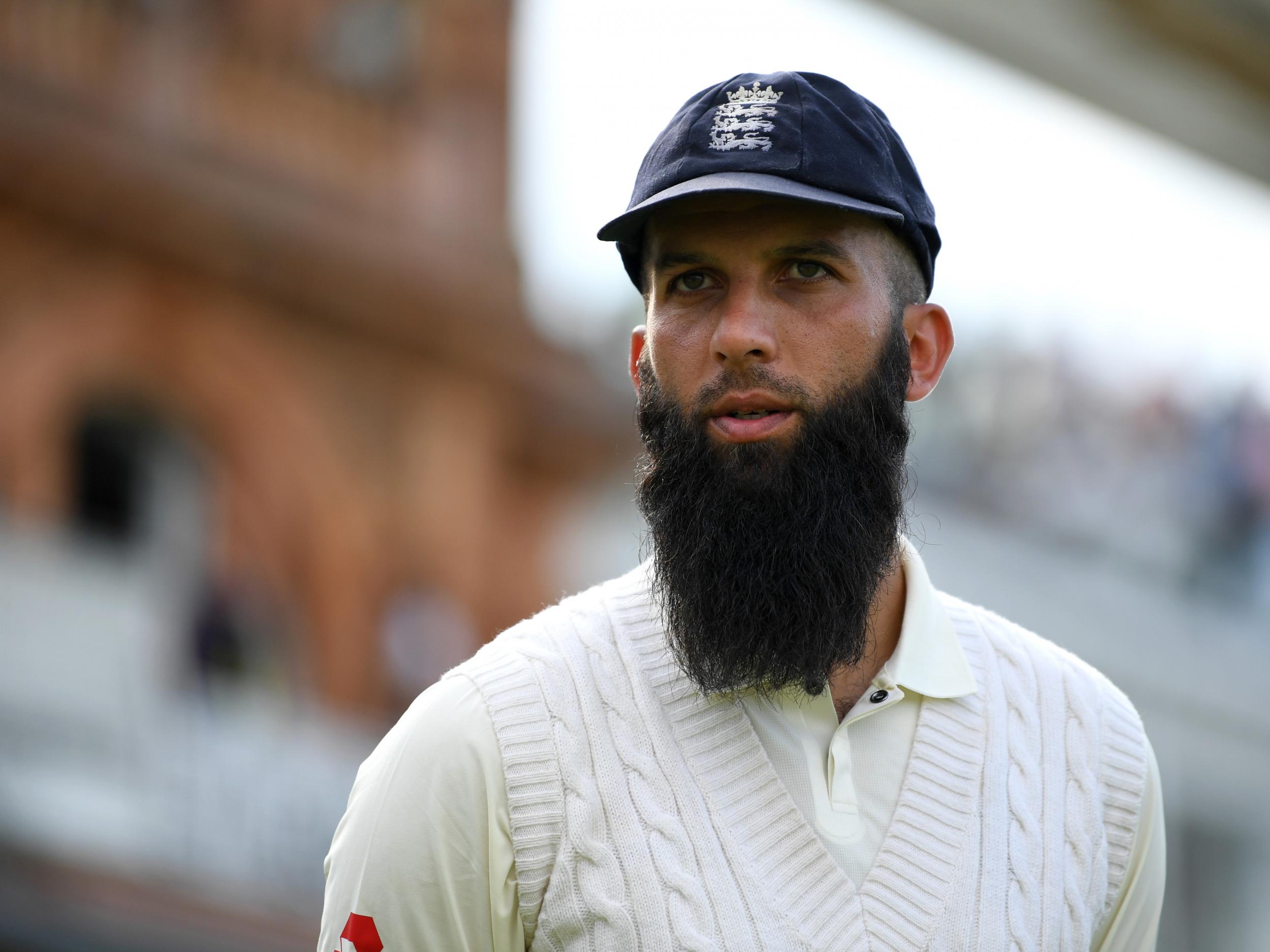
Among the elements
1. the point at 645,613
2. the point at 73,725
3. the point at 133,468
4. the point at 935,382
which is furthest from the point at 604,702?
the point at 133,468

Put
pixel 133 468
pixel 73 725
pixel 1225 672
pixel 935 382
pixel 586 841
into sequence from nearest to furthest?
pixel 586 841 → pixel 935 382 → pixel 73 725 → pixel 133 468 → pixel 1225 672

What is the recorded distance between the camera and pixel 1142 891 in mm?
2797

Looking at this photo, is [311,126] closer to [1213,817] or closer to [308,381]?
[308,381]

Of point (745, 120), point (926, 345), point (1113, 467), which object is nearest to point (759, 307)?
point (745, 120)

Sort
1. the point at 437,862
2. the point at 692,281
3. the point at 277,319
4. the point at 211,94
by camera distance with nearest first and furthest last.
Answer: the point at 437,862
the point at 692,281
the point at 211,94
the point at 277,319

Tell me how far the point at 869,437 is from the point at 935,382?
33 cm

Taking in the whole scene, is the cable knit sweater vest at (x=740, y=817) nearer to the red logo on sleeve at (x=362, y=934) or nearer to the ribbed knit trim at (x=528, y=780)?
the ribbed knit trim at (x=528, y=780)

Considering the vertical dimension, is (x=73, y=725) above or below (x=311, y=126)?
below

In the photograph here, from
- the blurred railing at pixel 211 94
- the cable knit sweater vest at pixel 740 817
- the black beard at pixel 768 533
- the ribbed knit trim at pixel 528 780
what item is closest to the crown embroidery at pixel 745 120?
the black beard at pixel 768 533

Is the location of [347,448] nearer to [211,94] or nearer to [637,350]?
[211,94]

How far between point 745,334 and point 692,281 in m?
0.18

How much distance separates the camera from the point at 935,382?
314cm

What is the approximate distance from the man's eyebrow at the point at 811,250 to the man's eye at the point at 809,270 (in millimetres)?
19

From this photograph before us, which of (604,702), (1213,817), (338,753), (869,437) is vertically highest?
(869,437)
